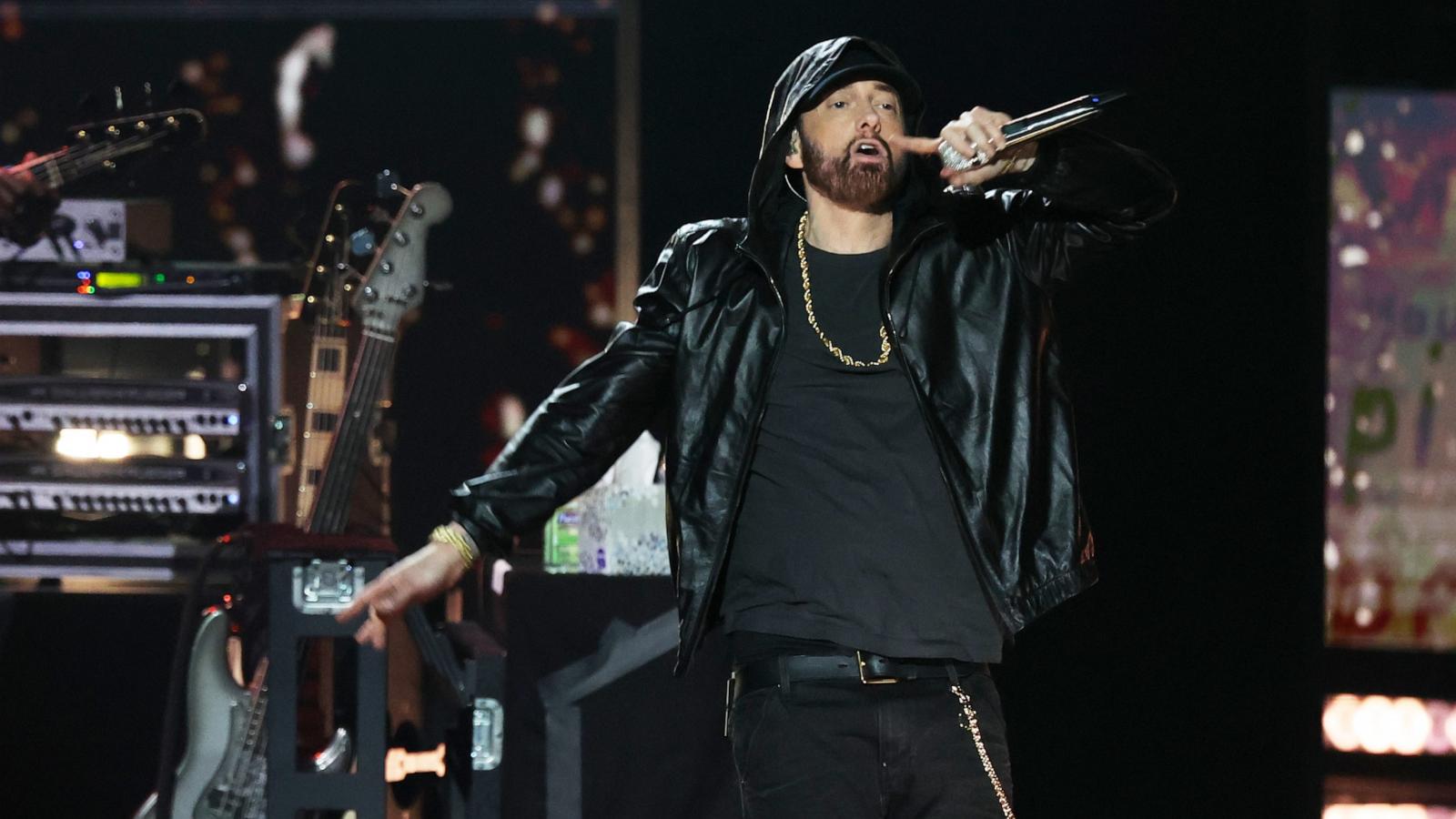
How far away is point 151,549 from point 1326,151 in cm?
299

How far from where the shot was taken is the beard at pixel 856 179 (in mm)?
2234

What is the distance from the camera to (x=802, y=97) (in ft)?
7.56

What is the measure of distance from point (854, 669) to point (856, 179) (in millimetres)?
677

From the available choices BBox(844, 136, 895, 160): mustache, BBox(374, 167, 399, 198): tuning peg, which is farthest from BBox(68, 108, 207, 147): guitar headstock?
BBox(844, 136, 895, 160): mustache

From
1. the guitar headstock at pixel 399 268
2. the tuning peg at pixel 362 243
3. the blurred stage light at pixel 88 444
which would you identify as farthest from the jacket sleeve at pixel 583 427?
the blurred stage light at pixel 88 444

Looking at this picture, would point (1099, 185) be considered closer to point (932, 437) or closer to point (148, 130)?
point (932, 437)

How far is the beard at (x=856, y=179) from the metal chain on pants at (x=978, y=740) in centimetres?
68

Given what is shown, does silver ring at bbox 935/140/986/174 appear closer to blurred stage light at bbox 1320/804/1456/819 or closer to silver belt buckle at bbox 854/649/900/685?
silver belt buckle at bbox 854/649/900/685

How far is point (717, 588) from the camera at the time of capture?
219 cm

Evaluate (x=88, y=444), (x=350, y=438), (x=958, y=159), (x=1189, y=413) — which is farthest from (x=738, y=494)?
(x=88, y=444)

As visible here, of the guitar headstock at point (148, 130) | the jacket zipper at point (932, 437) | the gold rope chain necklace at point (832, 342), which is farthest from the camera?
the guitar headstock at point (148, 130)

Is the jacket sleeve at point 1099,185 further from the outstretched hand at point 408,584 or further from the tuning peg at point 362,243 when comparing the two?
the tuning peg at point 362,243

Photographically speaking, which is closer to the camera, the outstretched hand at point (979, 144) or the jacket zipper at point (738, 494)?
the outstretched hand at point (979, 144)

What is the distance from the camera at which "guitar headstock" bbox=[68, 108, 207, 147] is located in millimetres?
4254
